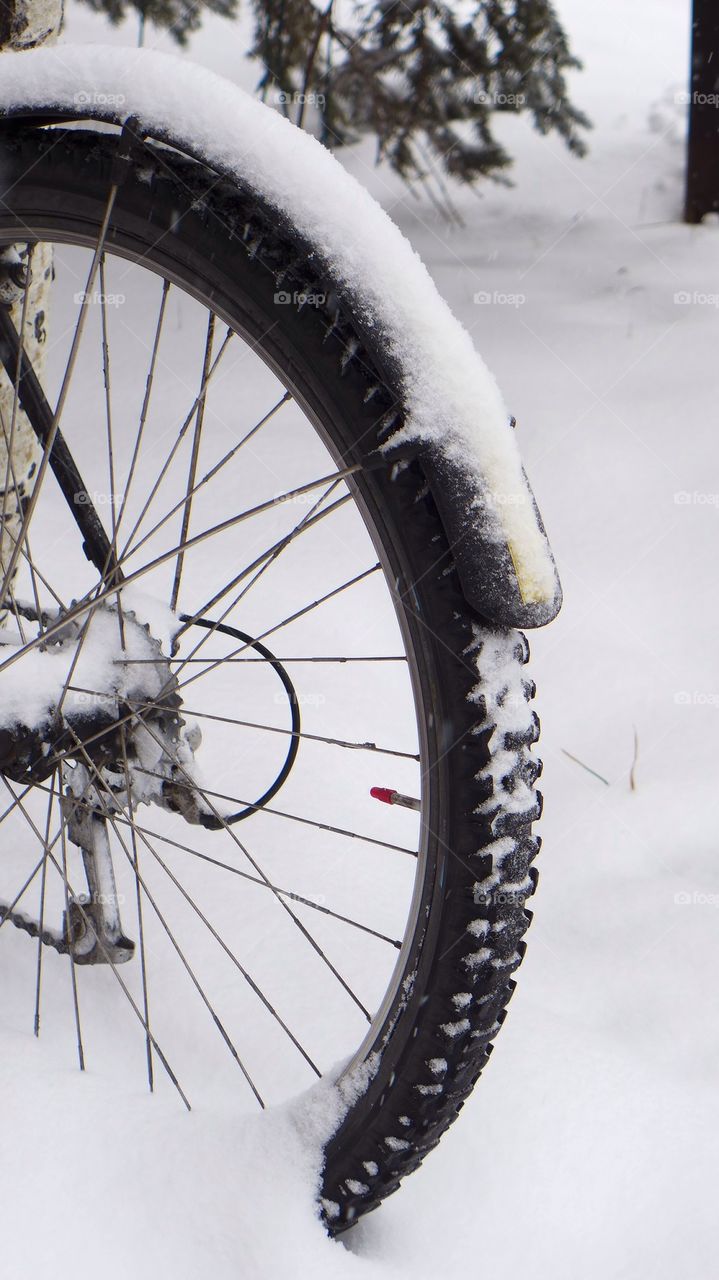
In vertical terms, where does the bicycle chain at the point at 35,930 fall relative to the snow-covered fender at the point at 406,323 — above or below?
below

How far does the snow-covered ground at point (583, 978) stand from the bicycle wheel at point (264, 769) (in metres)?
0.08

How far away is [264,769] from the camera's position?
54.3 inches

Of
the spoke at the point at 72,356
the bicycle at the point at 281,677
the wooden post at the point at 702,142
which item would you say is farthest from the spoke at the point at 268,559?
the wooden post at the point at 702,142

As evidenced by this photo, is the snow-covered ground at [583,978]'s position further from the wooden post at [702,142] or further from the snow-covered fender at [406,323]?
the snow-covered fender at [406,323]

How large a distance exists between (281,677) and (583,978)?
492 mm

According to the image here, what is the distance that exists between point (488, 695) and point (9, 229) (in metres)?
0.53

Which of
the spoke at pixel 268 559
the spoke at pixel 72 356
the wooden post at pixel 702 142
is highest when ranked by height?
the wooden post at pixel 702 142

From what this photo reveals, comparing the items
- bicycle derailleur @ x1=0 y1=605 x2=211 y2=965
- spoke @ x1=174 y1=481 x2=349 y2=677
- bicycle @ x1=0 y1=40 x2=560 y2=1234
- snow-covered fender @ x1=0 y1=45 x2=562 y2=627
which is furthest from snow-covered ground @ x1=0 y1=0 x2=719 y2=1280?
snow-covered fender @ x1=0 y1=45 x2=562 y2=627

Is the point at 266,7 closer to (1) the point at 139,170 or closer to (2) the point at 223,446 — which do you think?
(2) the point at 223,446

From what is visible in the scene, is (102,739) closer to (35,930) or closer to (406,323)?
(35,930)

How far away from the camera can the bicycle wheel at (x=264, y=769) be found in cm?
75

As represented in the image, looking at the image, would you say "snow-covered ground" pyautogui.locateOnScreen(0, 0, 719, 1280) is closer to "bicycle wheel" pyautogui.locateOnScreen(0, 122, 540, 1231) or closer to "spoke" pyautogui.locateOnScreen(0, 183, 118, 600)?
"bicycle wheel" pyautogui.locateOnScreen(0, 122, 540, 1231)

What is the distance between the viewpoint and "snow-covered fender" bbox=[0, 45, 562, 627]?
28.7 inches

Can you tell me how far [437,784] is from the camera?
0.78 m
